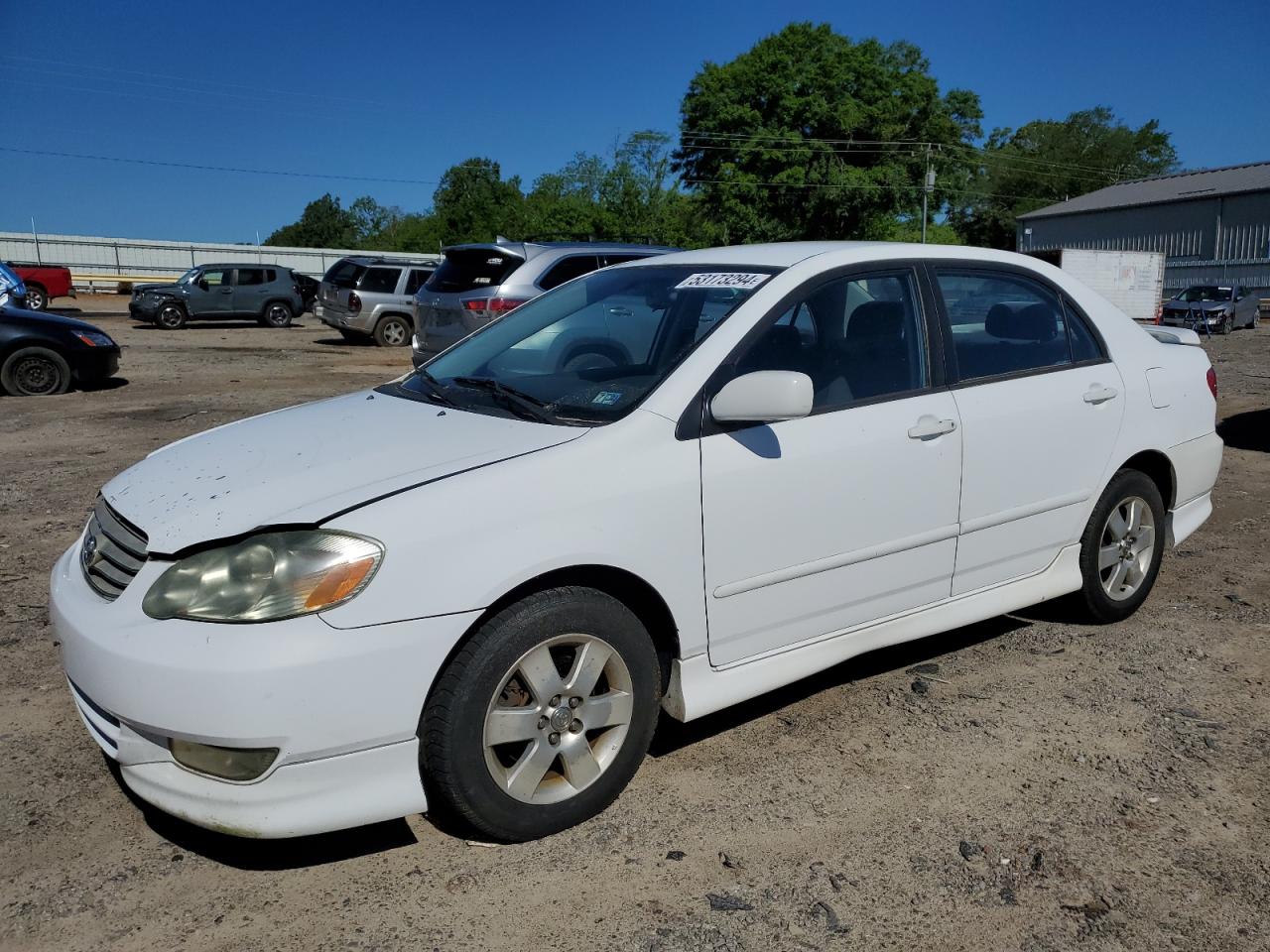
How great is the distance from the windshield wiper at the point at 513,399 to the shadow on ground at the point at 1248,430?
23.1 ft

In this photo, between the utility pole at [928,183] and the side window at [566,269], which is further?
the utility pole at [928,183]

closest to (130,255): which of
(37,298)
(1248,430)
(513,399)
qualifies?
(37,298)

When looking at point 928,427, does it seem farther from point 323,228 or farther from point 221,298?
point 323,228

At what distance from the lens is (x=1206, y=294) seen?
97.5 ft

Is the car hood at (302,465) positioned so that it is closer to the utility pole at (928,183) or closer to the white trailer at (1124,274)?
the white trailer at (1124,274)

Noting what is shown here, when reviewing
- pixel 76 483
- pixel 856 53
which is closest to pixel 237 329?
pixel 76 483

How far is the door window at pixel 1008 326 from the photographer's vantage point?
3.94 meters

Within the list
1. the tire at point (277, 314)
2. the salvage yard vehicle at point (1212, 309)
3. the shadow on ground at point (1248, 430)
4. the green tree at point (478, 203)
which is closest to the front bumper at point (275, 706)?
the shadow on ground at point (1248, 430)

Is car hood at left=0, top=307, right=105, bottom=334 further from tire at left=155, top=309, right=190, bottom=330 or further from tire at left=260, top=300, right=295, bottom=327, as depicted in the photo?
tire at left=260, top=300, right=295, bottom=327

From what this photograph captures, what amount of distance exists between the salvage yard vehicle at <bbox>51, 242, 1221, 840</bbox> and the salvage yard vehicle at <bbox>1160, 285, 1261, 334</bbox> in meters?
27.7

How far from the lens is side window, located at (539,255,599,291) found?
35.4 ft

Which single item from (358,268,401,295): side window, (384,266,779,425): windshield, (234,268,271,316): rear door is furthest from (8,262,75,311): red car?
(384,266,779,425): windshield

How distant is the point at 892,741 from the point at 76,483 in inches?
252

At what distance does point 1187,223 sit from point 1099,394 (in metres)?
51.3
